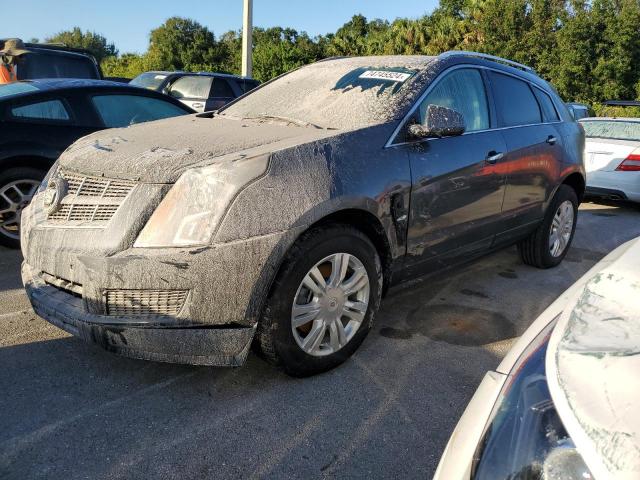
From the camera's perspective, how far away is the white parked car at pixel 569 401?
107 cm

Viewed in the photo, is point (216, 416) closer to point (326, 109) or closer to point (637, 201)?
point (326, 109)

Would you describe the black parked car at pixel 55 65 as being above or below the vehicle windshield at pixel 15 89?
above

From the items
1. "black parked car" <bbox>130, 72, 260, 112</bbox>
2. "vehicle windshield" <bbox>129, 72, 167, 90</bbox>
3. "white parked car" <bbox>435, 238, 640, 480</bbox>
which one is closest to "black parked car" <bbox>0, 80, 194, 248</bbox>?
"white parked car" <bbox>435, 238, 640, 480</bbox>

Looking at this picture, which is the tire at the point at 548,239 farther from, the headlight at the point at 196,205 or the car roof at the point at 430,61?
the headlight at the point at 196,205

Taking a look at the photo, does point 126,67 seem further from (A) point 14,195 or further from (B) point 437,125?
(B) point 437,125

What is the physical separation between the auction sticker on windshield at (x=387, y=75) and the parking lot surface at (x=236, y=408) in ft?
4.23

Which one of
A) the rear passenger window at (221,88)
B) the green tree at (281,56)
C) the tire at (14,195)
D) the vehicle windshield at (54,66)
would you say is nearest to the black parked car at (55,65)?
the vehicle windshield at (54,66)

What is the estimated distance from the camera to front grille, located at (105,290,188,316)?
2.43m

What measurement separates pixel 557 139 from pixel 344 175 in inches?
108

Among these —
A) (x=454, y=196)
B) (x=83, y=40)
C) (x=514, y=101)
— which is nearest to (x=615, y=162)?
(x=514, y=101)

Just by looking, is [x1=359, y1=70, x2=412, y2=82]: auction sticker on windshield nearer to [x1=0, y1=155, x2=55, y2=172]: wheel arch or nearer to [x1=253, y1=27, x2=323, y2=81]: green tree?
[x1=0, y1=155, x2=55, y2=172]: wheel arch

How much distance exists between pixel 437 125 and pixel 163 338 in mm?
1909

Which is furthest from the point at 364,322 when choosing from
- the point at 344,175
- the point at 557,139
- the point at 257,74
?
the point at 257,74

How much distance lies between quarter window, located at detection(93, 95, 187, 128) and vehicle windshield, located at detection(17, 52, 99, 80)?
3537mm
